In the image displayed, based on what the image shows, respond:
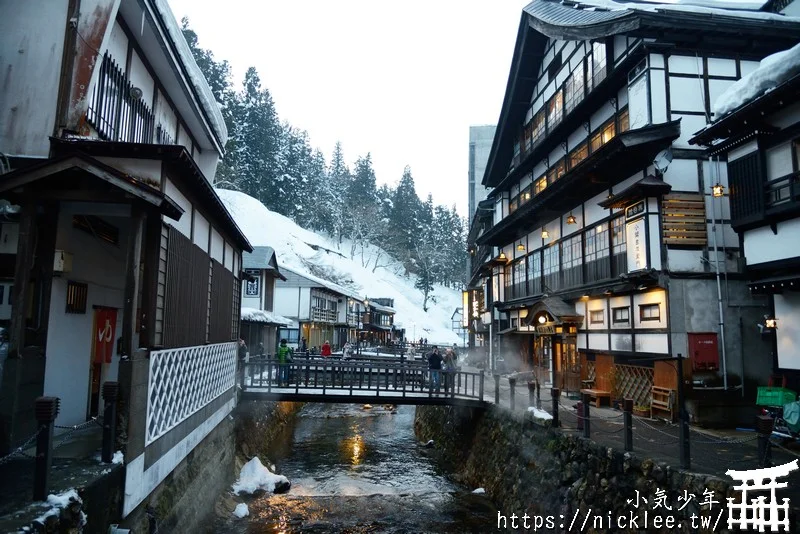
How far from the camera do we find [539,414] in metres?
15.0

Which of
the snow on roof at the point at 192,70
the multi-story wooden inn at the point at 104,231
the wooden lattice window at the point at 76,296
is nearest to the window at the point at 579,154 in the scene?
the snow on roof at the point at 192,70

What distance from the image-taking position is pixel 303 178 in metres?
90.1

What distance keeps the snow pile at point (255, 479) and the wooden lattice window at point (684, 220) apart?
16.0m

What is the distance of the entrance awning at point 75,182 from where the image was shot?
7863 millimetres

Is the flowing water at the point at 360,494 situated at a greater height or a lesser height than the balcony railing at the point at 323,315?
lesser

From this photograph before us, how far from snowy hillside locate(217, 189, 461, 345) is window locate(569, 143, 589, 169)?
32067mm

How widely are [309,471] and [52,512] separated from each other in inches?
605

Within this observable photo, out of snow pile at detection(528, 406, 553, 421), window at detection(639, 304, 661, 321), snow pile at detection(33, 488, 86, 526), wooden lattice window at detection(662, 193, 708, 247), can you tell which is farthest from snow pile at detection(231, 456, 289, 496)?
wooden lattice window at detection(662, 193, 708, 247)

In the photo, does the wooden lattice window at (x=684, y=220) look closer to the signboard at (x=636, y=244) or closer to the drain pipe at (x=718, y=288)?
the drain pipe at (x=718, y=288)

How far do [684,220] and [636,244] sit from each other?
1.62m

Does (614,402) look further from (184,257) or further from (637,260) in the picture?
(184,257)

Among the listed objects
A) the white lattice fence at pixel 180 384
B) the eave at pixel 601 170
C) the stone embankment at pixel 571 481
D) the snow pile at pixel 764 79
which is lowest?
the stone embankment at pixel 571 481

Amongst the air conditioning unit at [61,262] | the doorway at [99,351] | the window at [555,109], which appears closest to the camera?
the air conditioning unit at [61,262]

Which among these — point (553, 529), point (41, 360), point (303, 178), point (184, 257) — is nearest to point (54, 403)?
point (41, 360)
